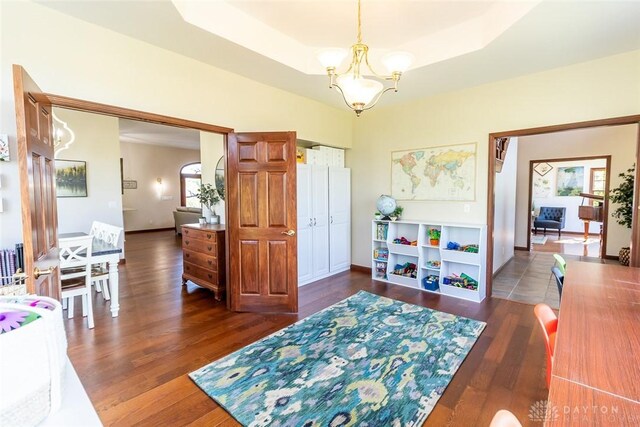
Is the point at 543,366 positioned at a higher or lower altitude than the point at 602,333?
lower

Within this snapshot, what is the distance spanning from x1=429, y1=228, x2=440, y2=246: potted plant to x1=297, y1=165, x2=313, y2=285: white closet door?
5.82ft

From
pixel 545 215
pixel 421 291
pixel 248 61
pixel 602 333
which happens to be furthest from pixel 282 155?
pixel 545 215

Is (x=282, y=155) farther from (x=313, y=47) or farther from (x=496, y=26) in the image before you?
(x=496, y=26)

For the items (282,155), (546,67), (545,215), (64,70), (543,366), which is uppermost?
(546,67)

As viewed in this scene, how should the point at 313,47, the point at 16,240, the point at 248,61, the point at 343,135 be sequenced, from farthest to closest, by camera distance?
the point at 343,135, the point at 313,47, the point at 248,61, the point at 16,240

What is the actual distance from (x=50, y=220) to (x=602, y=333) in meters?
3.47

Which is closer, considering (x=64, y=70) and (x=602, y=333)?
(x=602, y=333)

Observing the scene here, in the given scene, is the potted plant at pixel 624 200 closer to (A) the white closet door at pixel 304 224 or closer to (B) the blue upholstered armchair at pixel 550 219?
(B) the blue upholstered armchair at pixel 550 219

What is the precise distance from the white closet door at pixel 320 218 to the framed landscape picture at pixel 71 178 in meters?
4.52

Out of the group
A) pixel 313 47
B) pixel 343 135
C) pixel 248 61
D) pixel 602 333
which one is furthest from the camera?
pixel 343 135

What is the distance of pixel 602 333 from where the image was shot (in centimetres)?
138

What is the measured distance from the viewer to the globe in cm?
464

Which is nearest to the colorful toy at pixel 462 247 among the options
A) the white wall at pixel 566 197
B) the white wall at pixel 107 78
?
the white wall at pixel 107 78

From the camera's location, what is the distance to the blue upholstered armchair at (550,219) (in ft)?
30.7
